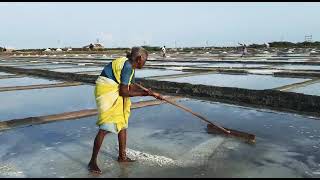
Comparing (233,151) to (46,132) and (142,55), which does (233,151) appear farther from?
(46,132)

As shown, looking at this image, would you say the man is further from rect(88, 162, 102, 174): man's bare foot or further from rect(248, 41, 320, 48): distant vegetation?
rect(248, 41, 320, 48): distant vegetation

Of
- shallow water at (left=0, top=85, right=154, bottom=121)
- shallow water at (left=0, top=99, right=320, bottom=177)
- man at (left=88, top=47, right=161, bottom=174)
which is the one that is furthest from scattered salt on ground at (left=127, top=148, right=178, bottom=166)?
shallow water at (left=0, top=85, right=154, bottom=121)

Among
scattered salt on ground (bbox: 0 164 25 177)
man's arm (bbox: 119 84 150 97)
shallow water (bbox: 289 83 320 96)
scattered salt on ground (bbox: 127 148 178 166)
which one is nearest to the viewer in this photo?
scattered salt on ground (bbox: 0 164 25 177)

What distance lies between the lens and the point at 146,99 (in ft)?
23.8

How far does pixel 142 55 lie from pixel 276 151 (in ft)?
5.50

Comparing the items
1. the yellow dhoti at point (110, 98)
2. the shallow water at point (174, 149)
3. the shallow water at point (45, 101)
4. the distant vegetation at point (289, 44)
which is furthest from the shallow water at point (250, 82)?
the distant vegetation at point (289, 44)

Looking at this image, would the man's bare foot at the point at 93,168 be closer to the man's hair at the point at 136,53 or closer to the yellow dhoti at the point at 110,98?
the yellow dhoti at the point at 110,98

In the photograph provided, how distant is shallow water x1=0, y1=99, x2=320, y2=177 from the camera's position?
11.0 ft

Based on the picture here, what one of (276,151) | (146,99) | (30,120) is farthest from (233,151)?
(146,99)

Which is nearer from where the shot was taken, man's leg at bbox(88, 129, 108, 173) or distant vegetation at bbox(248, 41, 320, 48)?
man's leg at bbox(88, 129, 108, 173)

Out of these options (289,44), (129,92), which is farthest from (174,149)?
(289,44)

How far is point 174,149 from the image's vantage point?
404 cm

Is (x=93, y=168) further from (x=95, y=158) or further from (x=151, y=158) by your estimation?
(x=151, y=158)

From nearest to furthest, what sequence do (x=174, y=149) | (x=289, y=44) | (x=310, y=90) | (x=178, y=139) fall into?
(x=174, y=149), (x=178, y=139), (x=310, y=90), (x=289, y=44)
